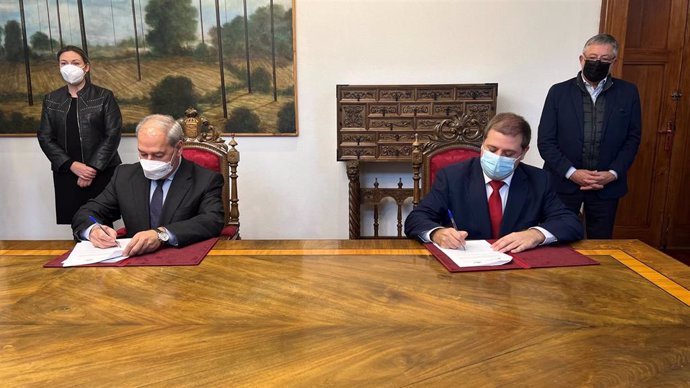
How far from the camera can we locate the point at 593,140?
9.77ft

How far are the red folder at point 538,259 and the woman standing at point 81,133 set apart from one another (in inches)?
109

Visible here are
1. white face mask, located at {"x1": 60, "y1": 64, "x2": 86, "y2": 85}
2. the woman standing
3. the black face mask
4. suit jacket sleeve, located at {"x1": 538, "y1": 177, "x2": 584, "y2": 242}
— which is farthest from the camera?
the woman standing

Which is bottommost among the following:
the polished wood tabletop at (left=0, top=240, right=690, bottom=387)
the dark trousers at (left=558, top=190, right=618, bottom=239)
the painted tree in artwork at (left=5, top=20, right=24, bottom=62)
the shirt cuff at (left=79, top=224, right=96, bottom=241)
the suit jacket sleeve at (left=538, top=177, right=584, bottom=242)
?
the dark trousers at (left=558, top=190, right=618, bottom=239)

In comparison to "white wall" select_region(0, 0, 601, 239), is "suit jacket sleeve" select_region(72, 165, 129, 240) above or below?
below

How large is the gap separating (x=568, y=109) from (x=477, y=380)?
243 cm

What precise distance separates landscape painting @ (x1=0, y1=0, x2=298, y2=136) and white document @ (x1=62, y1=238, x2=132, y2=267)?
2.51 metres

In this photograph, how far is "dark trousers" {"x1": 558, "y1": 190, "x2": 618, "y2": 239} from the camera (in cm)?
296

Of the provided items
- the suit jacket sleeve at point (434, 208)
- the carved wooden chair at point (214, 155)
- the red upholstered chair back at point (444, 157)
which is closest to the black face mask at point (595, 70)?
the red upholstered chair back at point (444, 157)

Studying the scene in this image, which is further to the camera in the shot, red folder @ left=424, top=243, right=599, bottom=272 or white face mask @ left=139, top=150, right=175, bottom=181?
white face mask @ left=139, top=150, right=175, bottom=181

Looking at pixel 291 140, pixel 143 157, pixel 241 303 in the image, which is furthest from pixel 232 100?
pixel 241 303

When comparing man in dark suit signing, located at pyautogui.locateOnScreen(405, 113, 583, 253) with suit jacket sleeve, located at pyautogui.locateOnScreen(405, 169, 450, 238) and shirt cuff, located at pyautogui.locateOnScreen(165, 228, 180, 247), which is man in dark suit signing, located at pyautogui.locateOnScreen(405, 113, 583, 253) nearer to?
suit jacket sleeve, located at pyautogui.locateOnScreen(405, 169, 450, 238)

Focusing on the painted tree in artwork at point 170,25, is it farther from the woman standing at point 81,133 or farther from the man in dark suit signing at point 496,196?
the man in dark suit signing at point 496,196

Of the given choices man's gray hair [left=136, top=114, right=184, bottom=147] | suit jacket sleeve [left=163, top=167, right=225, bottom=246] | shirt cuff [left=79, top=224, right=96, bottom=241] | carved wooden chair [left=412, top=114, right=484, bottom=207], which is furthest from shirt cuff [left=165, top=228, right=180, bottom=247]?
carved wooden chair [left=412, top=114, right=484, bottom=207]

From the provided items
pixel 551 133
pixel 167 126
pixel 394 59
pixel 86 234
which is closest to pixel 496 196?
pixel 551 133
